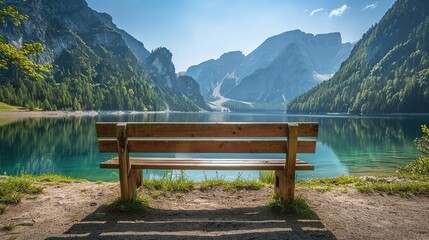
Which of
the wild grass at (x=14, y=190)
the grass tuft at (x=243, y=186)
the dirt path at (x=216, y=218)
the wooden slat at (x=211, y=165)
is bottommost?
the dirt path at (x=216, y=218)

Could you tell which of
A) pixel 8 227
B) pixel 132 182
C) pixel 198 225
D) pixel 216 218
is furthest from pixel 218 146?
pixel 8 227

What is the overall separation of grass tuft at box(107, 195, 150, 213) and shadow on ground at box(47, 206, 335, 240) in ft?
0.45

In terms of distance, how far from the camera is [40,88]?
164 metres

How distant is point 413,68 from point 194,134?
752 feet

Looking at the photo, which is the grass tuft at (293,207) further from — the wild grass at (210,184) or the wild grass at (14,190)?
the wild grass at (14,190)

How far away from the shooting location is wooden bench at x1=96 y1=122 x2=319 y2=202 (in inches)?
234

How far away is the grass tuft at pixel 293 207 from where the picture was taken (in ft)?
20.0

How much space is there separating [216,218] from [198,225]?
540mm

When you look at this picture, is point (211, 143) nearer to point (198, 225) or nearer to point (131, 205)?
point (198, 225)

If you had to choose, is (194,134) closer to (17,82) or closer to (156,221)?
(156,221)

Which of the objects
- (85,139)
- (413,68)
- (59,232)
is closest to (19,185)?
(59,232)

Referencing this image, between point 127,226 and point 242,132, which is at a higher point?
point 242,132

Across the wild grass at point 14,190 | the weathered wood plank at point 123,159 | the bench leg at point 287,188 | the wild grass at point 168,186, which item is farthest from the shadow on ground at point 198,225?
the wild grass at point 14,190

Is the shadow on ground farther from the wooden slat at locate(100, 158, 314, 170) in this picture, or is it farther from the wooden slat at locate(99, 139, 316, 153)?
the wooden slat at locate(99, 139, 316, 153)
